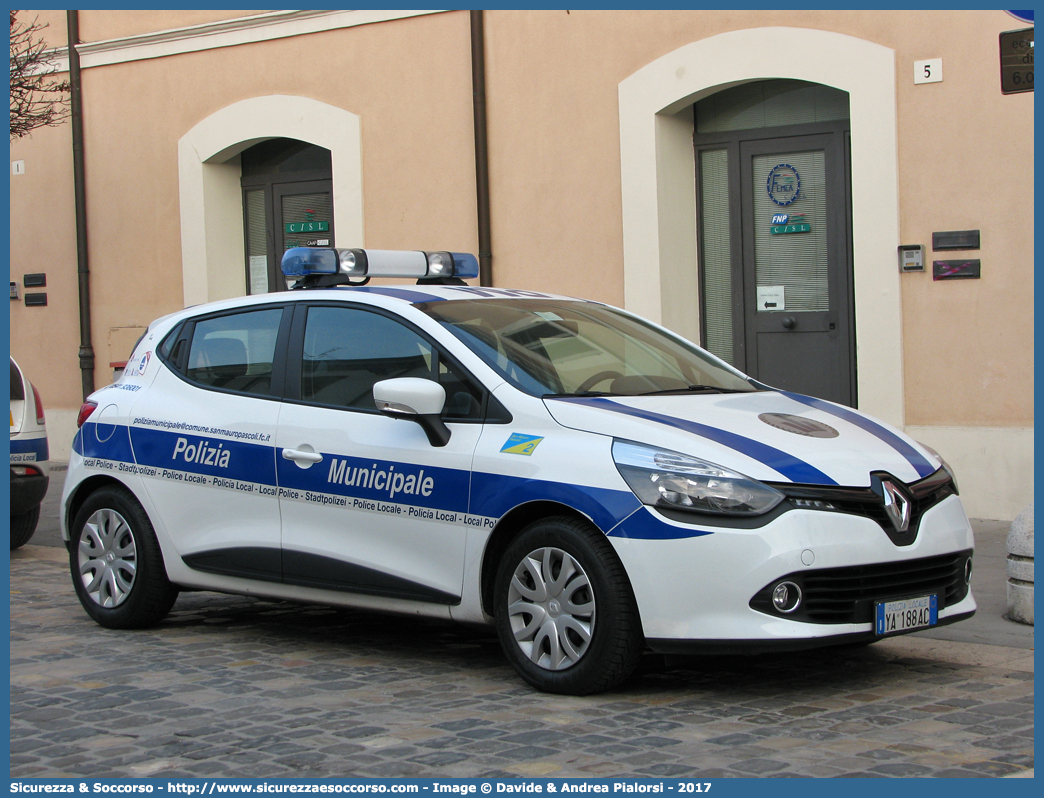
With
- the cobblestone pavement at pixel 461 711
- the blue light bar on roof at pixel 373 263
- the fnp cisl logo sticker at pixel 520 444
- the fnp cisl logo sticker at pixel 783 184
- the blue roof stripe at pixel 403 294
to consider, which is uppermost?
the fnp cisl logo sticker at pixel 783 184

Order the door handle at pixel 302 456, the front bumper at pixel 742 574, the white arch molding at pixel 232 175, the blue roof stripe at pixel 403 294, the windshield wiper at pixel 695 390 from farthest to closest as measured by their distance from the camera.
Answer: the white arch molding at pixel 232 175
the blue roof stripe at pixel 403 294
the door handle at pixel 302 456
the windshield wiper at pixel 695 390
the front bumper at pixel 742 574

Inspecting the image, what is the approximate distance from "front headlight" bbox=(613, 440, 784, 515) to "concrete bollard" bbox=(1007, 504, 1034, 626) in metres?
2.14

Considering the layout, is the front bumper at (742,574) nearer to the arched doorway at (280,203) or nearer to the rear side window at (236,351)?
the rear side window at (236,351)

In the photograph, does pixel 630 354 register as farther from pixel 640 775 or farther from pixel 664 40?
pixel 664 40

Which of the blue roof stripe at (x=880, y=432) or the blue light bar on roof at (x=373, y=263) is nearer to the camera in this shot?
the blue roof stripe at (x=880, y=432)

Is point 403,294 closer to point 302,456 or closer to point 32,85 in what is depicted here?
point 302,456

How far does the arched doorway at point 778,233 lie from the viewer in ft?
34.4

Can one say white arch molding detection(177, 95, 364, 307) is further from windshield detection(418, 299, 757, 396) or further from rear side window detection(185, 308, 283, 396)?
windshield detection(418, 299, 757, 396)

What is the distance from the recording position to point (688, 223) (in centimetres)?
1128

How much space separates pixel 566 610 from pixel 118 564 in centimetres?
271

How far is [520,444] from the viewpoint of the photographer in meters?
5.26

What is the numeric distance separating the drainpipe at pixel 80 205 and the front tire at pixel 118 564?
8106mm

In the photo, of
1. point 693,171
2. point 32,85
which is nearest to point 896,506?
point 693,171

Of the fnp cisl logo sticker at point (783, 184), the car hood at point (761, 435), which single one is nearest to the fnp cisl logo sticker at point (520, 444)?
the car hood at point (761, 435)
